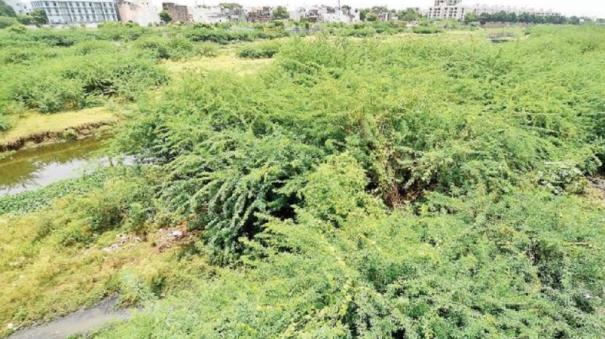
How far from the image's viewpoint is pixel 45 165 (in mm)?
12383

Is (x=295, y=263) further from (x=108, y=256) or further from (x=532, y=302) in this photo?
(x=108, y=256)

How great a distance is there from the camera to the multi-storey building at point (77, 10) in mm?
66438

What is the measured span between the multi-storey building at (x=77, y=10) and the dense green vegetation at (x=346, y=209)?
73518mm

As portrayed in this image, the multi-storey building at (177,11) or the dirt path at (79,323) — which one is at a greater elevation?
the multi-storey building at (177,11)

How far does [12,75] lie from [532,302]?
21.3 metres

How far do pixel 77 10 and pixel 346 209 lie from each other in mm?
84170

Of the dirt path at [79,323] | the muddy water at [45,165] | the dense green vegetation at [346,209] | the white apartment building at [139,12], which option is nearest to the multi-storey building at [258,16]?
the white apartment building at [139,12]

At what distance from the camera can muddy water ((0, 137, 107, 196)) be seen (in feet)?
36.1

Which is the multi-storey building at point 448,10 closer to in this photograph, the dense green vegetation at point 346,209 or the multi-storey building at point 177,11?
the multi-storey building at point 177,11

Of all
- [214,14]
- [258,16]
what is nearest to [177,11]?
[214,14]

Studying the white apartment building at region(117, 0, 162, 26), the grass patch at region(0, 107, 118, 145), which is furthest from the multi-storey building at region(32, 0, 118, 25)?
the grass patch at region(0, 107, 118, 145)

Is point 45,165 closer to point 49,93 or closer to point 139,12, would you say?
point 49,93

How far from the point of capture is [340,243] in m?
4.05

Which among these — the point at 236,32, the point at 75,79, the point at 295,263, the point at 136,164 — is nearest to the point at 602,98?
the point at 295,263
